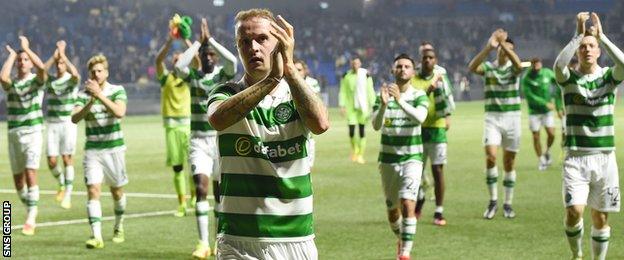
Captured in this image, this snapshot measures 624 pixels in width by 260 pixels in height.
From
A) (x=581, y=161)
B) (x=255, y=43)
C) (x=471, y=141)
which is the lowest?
(x=471, y=141)

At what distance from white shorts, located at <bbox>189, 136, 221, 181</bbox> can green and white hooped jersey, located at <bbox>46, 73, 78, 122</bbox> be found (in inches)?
203

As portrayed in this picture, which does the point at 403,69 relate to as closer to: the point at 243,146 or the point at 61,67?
the point at 243,146

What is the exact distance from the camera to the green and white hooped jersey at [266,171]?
4988 millimetres

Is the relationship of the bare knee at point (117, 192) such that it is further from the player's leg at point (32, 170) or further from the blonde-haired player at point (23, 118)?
the blonde-haired player at point (23, 118)

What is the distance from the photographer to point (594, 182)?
363 inches

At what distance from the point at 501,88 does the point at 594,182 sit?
4.97 m

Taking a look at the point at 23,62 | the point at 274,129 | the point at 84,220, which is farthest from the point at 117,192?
the point at 274,129

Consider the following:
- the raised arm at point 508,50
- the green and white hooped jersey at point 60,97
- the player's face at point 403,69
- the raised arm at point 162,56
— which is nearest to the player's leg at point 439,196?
the raised arm at point 508,50

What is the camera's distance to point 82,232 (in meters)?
12.5

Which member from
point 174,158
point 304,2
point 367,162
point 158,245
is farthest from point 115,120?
point 304,2

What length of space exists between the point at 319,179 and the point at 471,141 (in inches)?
399

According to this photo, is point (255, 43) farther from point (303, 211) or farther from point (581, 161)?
point (581, 161)

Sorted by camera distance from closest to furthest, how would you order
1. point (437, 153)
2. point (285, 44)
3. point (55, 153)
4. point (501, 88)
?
point (285, 44), point (437, 153), point (501, 88), point (55, 153)

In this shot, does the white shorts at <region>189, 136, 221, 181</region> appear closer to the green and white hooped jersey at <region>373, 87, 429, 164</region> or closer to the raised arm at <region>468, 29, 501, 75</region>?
the green and white hooped jersey at <region>373, 87, 429, 164</region>
